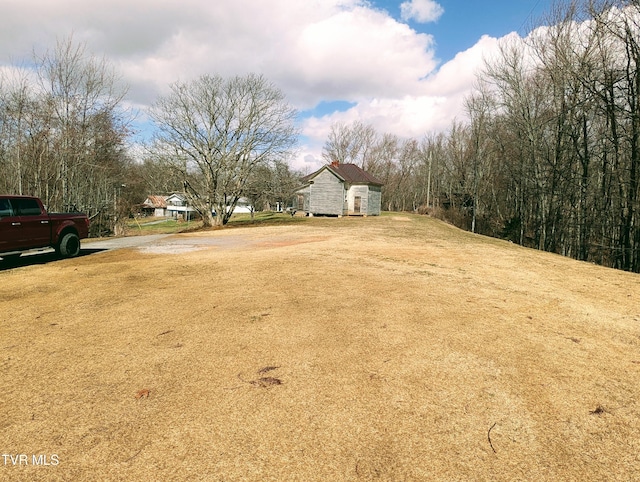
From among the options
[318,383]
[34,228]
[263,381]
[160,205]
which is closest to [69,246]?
[34,228]

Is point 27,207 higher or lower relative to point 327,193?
lower

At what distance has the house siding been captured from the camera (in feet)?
115

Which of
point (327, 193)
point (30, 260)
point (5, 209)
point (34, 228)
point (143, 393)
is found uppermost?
point (327, 193)

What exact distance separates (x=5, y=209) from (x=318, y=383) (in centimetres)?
977

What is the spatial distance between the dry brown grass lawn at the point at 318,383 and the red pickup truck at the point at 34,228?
3043mm

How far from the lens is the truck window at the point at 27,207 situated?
28.7ft

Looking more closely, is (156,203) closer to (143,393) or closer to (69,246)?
(69,246)

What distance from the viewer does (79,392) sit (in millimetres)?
3020

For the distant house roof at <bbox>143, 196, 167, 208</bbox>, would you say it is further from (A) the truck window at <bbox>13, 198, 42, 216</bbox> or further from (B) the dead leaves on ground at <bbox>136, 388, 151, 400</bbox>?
(B) the dead leaves on ground at <bbox>136, 388, 151, 400</bbox>

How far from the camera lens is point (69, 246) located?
34.0 feet

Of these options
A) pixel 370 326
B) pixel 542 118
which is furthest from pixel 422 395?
pixel 542 118

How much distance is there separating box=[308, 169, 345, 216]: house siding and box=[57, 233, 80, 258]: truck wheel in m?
26.4

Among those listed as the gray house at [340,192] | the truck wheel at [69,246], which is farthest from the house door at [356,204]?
the truck wheel at [69,246]

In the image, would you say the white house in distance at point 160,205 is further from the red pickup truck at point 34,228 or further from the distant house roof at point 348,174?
the red pickup truck at point 34,228
